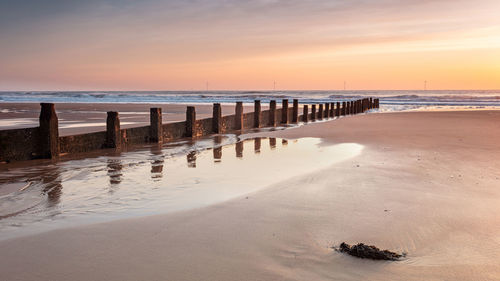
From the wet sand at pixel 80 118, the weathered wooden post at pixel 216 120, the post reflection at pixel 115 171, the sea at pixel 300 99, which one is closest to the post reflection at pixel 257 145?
the weathered wooden post at pixel 216 120

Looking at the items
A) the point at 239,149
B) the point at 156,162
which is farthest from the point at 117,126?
the point at 239,149

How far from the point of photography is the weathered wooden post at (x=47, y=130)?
671 cm

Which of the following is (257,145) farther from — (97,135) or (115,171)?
(115,171)

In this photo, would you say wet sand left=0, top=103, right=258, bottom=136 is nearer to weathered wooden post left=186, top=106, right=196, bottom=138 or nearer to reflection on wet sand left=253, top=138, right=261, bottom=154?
weathered wooden post left=186, top=106, right=196, bottom=138

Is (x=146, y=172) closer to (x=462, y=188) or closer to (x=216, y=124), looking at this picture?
(x=462, y=188)

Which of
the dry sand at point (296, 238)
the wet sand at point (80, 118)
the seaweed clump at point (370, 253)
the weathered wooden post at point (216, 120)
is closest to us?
the dry sand at point (296, 238)

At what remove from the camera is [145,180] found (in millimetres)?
5223

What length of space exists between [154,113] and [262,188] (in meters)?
4.81

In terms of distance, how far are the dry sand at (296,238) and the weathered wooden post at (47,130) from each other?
3921 mm

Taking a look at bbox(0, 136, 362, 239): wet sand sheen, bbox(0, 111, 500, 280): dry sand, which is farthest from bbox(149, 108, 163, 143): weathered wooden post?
bbox(0, 111, 500, 280): dry sand

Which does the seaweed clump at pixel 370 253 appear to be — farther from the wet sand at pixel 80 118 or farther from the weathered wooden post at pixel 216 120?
the wet sand at pixel 80 118

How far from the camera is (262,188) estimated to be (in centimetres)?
482

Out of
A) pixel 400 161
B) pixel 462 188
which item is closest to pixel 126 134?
pixel 400 161

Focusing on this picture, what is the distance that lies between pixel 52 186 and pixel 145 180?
1058mm
